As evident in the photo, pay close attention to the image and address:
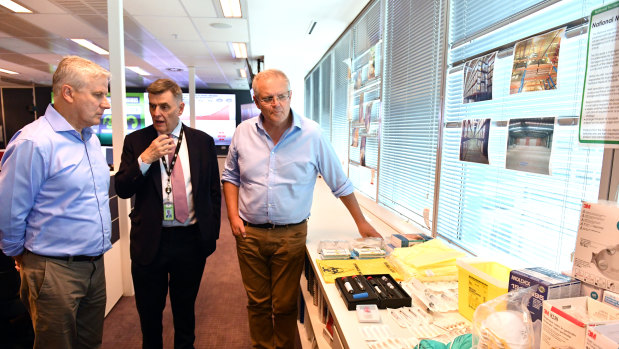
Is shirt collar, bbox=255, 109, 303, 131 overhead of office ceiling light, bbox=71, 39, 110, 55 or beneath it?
beneath

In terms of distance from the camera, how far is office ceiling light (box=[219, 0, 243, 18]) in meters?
3.69

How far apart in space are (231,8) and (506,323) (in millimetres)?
3999

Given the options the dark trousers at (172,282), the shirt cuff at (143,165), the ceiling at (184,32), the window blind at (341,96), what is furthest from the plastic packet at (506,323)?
the window blind at (341,96)

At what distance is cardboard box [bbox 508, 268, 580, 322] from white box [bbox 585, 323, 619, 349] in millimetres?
202

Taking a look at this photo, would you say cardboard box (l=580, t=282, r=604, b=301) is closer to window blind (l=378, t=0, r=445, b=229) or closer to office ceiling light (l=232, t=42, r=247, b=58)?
window blind (l=378, t=0, r=445, b=229)

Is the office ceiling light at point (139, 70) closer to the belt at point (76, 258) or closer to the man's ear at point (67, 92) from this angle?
the man's ear at point (67, 92)

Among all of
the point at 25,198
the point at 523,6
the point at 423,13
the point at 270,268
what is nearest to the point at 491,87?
the point at 523,6

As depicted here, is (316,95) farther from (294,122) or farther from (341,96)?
(294,122)

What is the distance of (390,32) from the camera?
9.14 feet

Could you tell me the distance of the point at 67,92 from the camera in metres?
1.49

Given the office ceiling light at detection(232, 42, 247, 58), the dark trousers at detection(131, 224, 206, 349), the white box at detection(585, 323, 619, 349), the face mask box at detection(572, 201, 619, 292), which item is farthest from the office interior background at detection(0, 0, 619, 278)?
the dark trousers at detection(131, 224, 206, 349)

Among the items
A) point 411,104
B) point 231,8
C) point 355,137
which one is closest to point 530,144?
point 411,104

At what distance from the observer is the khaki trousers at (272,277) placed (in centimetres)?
186

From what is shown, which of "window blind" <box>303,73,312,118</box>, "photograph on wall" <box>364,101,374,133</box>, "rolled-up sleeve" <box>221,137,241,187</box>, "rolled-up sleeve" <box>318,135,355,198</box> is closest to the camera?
"rolled-up sleeve" <box>318,135,355,198</box>
